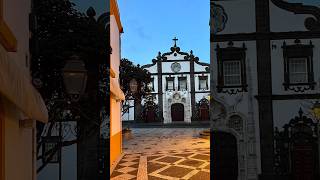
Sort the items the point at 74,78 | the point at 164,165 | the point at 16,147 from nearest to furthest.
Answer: the point at 16,147
the point at 74,78
the point at 164,165

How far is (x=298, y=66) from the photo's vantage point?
5660 mm

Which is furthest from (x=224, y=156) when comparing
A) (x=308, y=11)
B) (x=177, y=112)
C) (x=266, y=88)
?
(x=177, y=112)

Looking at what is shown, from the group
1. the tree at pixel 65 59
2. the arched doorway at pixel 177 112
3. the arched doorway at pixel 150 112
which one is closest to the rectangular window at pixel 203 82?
the arched doorway at pixel 177 112

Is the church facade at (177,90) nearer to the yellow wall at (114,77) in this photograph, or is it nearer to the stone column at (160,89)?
the stone column at (160,89)

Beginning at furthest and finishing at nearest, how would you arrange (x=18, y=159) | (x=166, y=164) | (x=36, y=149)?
(x=166, y=164) → (x=36, y=149) → (x=18, y=159)

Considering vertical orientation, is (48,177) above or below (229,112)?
below

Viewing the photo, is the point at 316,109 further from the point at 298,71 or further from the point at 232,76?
the point at 232,76

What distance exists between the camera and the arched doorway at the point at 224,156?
5.68 meters

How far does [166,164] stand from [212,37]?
496cm

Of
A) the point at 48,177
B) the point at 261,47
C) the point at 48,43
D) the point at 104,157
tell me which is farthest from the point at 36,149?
the point at 261,47

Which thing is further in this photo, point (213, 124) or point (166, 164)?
point (166, 164)

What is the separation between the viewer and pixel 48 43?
5.46 metres

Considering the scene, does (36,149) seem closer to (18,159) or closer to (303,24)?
(18,159)

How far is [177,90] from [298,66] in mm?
24992
